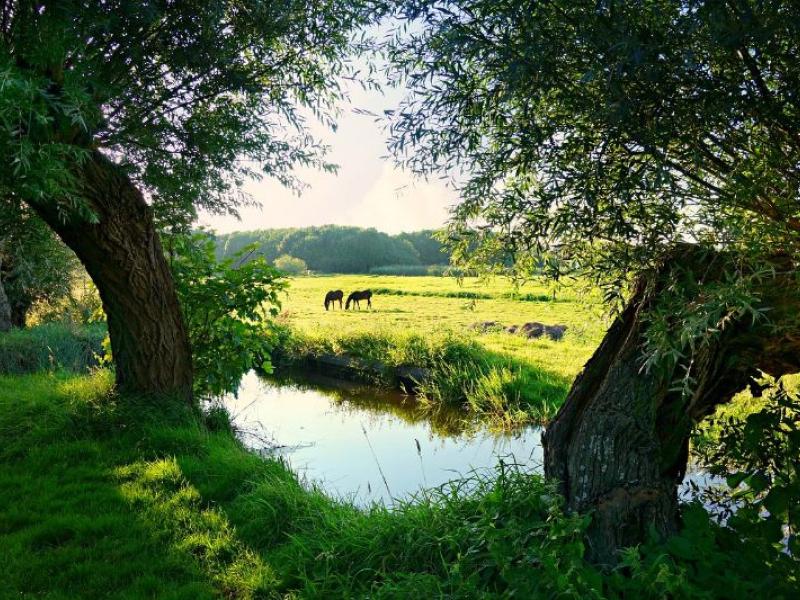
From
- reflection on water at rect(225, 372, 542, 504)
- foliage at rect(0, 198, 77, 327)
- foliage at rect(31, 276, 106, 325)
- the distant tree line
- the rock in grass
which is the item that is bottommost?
reflection on water at rect(225, 372, 542, 504)

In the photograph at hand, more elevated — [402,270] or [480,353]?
[402,270]

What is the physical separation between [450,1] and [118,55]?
374 centimetres

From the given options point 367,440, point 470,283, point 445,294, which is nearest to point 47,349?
point 367,440

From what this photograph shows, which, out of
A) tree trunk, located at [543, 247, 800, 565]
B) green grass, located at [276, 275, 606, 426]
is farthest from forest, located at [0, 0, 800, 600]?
green grass, located at [276, 275, 606, 426]

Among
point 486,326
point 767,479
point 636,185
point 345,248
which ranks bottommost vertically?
point 486,326

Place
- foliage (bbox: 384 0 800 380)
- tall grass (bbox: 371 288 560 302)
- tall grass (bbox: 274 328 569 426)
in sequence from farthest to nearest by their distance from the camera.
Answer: tall grass (bbox: 371 288 560 302) → tall grass (bbox: 274 328 569 426) → foliage (bbox: 384 0 800 380)

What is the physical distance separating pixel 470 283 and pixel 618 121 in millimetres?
2347

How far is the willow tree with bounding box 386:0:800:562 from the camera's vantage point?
2668 mm

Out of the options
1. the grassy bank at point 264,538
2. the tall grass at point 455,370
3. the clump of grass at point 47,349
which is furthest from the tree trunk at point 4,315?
the grassy bank at point 264,538

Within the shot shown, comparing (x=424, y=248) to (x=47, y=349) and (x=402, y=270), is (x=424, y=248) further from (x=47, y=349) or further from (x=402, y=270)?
(x=47, y=349)

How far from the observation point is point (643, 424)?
11.6 feet

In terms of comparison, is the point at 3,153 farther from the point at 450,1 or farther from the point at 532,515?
the point at 532,515

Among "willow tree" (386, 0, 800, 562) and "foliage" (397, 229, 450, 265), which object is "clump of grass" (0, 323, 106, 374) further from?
"foliage" (397, 229, 450, 265)

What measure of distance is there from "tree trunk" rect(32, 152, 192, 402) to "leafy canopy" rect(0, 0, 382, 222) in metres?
0.35
